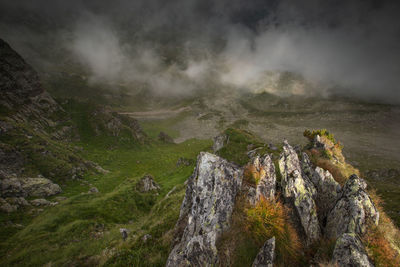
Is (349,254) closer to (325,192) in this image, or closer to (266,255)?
(266,255)

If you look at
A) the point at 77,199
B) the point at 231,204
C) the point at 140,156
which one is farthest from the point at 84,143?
the point at 231,204

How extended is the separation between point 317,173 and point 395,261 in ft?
19.8

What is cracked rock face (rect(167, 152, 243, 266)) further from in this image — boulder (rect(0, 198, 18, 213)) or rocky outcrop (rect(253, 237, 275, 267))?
boulder (rect(0, 198, 18, 213))

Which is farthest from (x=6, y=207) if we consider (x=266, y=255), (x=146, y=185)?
(x=266, y=255)

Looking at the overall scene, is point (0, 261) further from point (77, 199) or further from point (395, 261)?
point (395, 261)

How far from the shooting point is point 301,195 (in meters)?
9.24

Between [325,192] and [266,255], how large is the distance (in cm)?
729

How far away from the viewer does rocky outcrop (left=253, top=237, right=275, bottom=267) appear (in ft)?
20.5

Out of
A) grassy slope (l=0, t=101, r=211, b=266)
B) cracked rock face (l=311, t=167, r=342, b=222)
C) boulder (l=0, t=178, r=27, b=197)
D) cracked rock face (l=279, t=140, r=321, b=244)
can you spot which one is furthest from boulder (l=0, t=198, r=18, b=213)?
cracked rock face (l=311, t=167, r=342, b=222)

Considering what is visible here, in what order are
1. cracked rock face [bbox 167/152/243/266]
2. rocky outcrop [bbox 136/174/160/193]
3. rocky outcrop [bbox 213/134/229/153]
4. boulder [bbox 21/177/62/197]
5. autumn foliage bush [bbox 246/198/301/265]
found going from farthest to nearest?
rocky outcrop [bbox 213/134/229/153] < rocky outcrop [bbox 136/174/160/193] < boulder [bbox 21/177/62/197] < autumn foliage bush [bbox 246/198/301/265] < cracked rock face [bbox 167/152/243/266]

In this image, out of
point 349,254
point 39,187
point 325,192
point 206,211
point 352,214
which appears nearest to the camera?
point 349,254

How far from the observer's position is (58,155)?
105 feet

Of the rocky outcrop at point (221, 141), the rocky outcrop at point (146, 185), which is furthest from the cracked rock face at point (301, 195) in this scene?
the rocky outcrop at point (221, 141)

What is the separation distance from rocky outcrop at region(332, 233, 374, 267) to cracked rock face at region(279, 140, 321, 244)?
1853 mm
